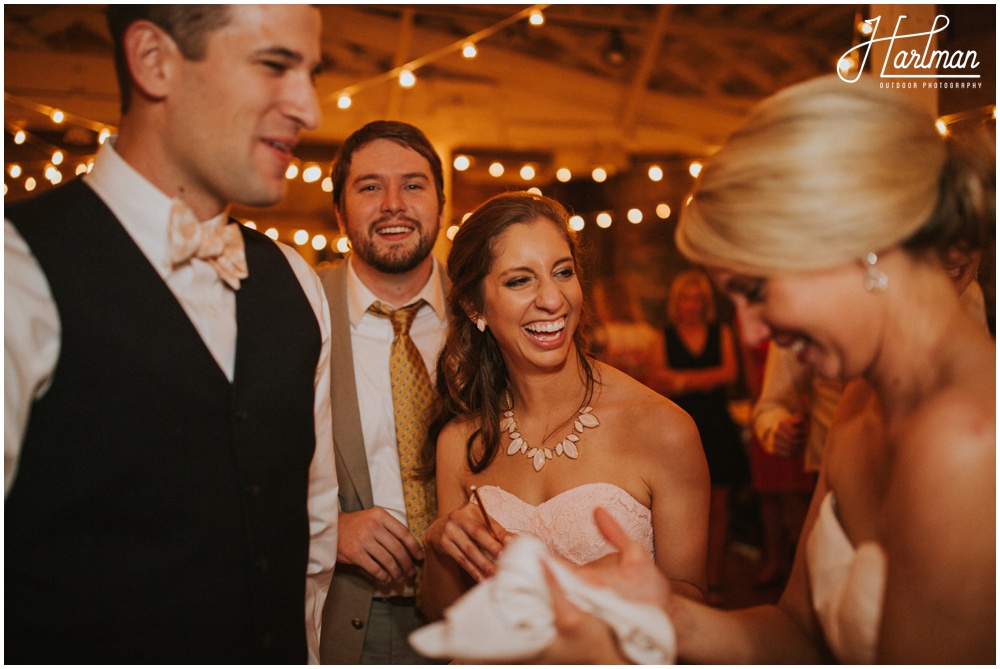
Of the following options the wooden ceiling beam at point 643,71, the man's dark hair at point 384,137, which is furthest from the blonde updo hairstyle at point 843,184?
the wooden ceiling beam at point 643,71

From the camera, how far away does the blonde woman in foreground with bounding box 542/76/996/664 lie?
44.4 inches

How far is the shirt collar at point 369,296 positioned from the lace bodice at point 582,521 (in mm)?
804

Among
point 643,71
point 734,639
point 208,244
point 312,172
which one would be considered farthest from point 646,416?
point 643,71

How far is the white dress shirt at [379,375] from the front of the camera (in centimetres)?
232

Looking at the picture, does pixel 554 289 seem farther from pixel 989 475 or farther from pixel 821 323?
pixel 989 475

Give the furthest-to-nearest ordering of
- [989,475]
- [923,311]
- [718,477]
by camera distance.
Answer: [718,477] → [923,311] → [989,475]

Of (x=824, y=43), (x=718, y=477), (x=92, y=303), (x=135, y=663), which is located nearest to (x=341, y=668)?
(x=135, y=663)

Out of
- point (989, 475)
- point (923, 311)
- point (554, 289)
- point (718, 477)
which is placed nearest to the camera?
point (989, 475)

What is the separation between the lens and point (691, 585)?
1871mm

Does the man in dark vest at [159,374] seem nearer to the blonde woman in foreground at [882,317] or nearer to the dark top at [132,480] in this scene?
the dark top at [132,480]

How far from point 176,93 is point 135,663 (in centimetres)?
104

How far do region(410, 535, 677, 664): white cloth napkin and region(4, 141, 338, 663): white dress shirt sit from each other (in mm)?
685

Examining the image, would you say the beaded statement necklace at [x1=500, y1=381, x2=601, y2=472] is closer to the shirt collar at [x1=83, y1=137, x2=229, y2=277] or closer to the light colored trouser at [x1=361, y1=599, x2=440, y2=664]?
the light colored trouser at [x1=361, y1=599, x2=440, y2=664]

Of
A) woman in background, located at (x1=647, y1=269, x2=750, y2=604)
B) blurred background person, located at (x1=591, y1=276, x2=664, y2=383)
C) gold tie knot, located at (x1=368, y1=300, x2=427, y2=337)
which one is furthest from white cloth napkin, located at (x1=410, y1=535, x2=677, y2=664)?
blurred background person, located at (x1=591, y1=276, x2=664, y2=383)
